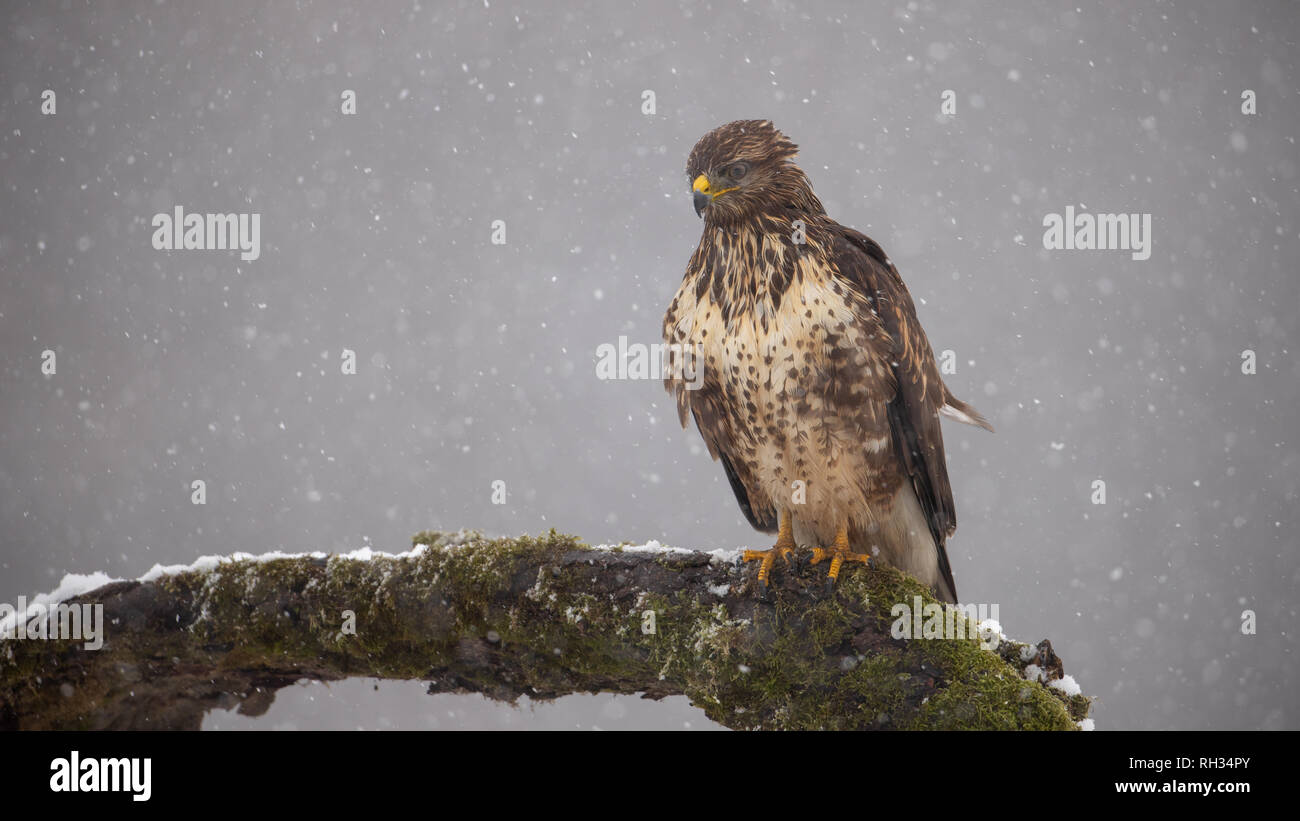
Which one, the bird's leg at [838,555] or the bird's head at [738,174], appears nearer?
the bird's leg at [838,555]

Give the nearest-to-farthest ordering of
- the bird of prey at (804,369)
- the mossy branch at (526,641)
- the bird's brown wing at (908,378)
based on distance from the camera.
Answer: the mossy branch at (526,641) < the bird of prey at (804,369) < the bird's brown wing at (908,378)

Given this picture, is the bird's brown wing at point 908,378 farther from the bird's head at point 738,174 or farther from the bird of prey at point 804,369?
the bird's head at point 738,174

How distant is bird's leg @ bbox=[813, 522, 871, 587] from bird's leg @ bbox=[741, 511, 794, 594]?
0.12m

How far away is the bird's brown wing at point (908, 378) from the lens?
3.84 metres

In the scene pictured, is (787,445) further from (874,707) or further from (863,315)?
(874,707)

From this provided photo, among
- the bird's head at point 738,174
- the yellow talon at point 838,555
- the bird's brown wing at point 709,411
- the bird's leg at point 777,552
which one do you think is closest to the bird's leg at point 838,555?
the yellow talon at point 838,555

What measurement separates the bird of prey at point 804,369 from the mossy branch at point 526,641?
31cm

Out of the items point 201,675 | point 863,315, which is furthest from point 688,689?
point 201,675

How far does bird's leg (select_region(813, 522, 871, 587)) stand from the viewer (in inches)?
138

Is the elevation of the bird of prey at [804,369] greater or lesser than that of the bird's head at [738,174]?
lesser

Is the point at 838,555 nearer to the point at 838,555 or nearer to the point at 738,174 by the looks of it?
the point at 838,555

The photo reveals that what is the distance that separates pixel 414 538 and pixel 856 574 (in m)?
2.00

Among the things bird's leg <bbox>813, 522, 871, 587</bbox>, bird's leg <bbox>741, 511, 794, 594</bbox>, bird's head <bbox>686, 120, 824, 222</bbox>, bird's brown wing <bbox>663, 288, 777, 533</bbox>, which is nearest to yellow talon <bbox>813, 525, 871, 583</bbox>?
bird's leg <bbox>813, 522, 871, 587</bbox>

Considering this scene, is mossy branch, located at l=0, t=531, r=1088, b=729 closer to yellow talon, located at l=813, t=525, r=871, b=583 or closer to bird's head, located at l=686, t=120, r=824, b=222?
yellow talon, located at l=813, t=525, r=871, b=583
